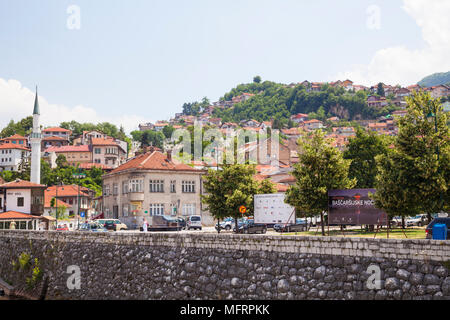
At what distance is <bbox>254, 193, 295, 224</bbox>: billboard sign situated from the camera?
42688 mm

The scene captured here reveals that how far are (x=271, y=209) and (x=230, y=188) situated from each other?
4.39 m

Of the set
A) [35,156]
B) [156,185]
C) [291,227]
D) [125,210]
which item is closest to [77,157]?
[35,156]

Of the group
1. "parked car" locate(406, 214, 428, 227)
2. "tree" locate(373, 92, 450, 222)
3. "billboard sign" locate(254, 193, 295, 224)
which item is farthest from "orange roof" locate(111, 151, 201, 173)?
"tree" locate(373, 92, 450, 222)

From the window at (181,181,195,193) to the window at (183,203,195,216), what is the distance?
1780 millimetres

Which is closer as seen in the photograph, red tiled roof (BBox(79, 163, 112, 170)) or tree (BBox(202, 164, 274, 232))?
tree (BBox(202, 164, 274, 232))

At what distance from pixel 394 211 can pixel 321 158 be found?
18.8 feet

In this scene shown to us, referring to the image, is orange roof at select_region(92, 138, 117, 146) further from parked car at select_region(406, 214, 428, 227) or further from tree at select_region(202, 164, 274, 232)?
parked car at select_region(406, 214, 428, 227)

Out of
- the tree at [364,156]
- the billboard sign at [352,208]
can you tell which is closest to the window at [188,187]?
the tree at [364,156]

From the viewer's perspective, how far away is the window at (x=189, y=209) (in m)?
66.1

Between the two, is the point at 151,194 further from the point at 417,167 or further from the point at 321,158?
the point at 417,167

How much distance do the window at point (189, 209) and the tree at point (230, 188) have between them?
2022cm

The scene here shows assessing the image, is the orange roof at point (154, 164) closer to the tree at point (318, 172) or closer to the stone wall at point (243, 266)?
the stone wall at point (243, 266)
